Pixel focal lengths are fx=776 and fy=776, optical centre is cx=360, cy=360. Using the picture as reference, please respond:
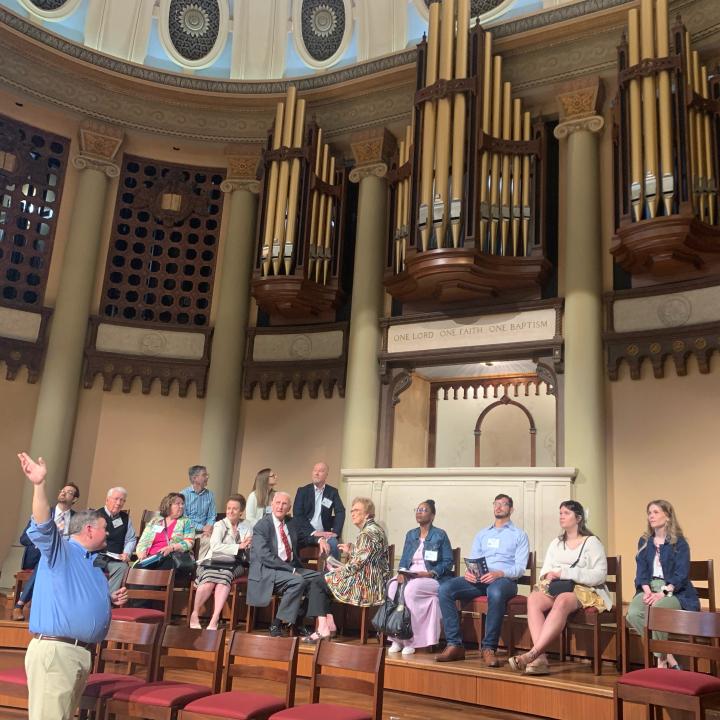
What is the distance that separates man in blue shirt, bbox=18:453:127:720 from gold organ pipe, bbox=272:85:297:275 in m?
5.65

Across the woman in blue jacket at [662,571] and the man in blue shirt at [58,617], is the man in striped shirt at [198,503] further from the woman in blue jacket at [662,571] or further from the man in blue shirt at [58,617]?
the woman in blue jacket at [662,571]

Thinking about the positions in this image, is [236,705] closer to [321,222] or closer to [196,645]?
[196,645]

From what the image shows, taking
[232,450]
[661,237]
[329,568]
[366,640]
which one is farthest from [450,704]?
[232,450]

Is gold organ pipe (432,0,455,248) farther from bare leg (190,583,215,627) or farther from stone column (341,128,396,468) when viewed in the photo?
bare leg (190,583,215,627)

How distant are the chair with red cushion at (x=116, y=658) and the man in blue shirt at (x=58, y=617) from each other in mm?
275

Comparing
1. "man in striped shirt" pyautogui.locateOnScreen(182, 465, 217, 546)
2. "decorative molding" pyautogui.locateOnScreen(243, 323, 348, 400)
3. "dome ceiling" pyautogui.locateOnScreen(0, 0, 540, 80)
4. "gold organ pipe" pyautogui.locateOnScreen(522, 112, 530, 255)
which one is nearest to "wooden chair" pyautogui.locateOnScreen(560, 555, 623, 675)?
"man in striped shirt" pyautogui.locateOnScreen(182, 465, 217, 546)

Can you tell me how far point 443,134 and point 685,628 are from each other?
5.43 m

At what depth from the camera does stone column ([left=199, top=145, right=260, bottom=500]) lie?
29.5ft

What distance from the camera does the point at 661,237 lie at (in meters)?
6.76

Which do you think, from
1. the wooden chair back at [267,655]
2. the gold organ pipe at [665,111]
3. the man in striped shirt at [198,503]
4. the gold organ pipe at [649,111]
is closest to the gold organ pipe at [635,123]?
the gold organ pipe at [649,111]

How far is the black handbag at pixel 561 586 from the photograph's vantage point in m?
5.03

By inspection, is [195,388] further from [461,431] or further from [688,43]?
[688,43]

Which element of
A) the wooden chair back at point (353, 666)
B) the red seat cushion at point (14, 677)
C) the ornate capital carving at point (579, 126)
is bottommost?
the red seat cushion at point (14, 677)

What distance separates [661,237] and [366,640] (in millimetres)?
4191
